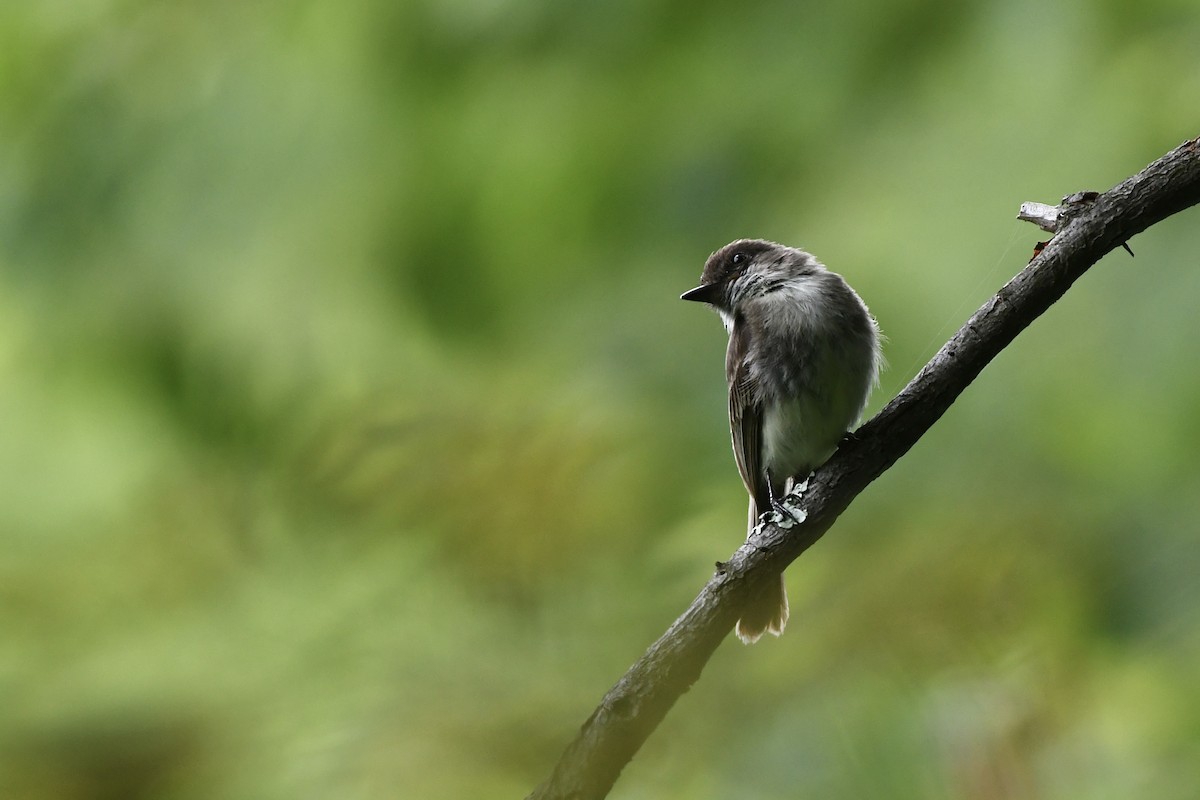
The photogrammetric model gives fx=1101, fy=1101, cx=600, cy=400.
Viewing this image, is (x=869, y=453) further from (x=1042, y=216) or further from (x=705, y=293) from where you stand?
(x=705, y=293)

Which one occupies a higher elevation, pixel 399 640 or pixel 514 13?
pixel 514 13

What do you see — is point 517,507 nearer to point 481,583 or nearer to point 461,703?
point 481,583

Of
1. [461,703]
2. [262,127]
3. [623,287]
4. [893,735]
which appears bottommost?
[893,735]

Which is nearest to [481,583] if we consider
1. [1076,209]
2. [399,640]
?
[399,640]

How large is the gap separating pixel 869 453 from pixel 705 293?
832 mm

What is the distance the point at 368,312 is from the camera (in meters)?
2.08

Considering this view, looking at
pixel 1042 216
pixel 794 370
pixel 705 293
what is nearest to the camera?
pixel 1042 216

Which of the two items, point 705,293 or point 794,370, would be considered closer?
point 794,370

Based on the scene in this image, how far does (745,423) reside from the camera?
1.95m

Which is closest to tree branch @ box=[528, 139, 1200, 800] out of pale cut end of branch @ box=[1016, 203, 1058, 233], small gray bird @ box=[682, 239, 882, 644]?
pale cut end of branch @ box=[1016, 203, 1058, 233]

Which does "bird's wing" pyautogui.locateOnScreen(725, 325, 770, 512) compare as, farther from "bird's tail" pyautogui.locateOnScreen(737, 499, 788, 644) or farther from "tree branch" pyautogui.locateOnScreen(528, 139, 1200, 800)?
"tree branch" pyautogui.locateOnScreen(528, 139, 1200, 800)

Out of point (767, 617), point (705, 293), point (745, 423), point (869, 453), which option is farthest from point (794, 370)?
point (869, 453)

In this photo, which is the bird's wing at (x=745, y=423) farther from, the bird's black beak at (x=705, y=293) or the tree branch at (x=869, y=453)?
the tree branch at (x=869, y=453)

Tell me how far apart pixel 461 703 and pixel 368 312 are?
3.04 ft
